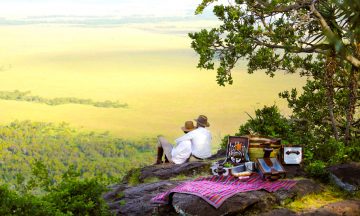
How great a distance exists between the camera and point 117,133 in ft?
557

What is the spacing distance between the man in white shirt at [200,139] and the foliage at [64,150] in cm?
9335

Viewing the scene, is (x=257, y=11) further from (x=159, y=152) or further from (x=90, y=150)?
(x=90, y=150)

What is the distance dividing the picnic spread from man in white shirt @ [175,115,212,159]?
1429 mm

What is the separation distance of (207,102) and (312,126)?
17637 cm

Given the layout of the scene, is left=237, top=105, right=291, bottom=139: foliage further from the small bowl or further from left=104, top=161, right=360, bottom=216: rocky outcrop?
the small bowl

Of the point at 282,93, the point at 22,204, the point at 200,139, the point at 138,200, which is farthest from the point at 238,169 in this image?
the point at 282,93

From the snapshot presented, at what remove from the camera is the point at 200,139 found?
10828mm

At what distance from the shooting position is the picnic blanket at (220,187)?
24.2 ft

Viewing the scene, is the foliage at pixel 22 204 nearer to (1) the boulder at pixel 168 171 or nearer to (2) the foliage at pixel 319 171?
(1) the boulder at pixel 168 171

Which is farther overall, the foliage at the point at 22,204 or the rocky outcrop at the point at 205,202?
the rocky outcrop at the point at 205,202

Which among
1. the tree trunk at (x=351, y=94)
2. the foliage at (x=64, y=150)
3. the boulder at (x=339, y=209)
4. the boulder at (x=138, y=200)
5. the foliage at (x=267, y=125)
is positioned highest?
the tree trunk at (x=351, y=94)

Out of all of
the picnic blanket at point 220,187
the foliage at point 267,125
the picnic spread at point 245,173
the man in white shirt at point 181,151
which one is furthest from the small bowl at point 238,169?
the foliage at point 267,125

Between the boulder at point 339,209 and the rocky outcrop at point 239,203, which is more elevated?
the rocky outcrop at point 239,203

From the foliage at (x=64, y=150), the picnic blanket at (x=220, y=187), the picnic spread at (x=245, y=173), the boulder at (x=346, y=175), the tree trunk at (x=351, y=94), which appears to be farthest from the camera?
the foliage at (x=64, y=150)
